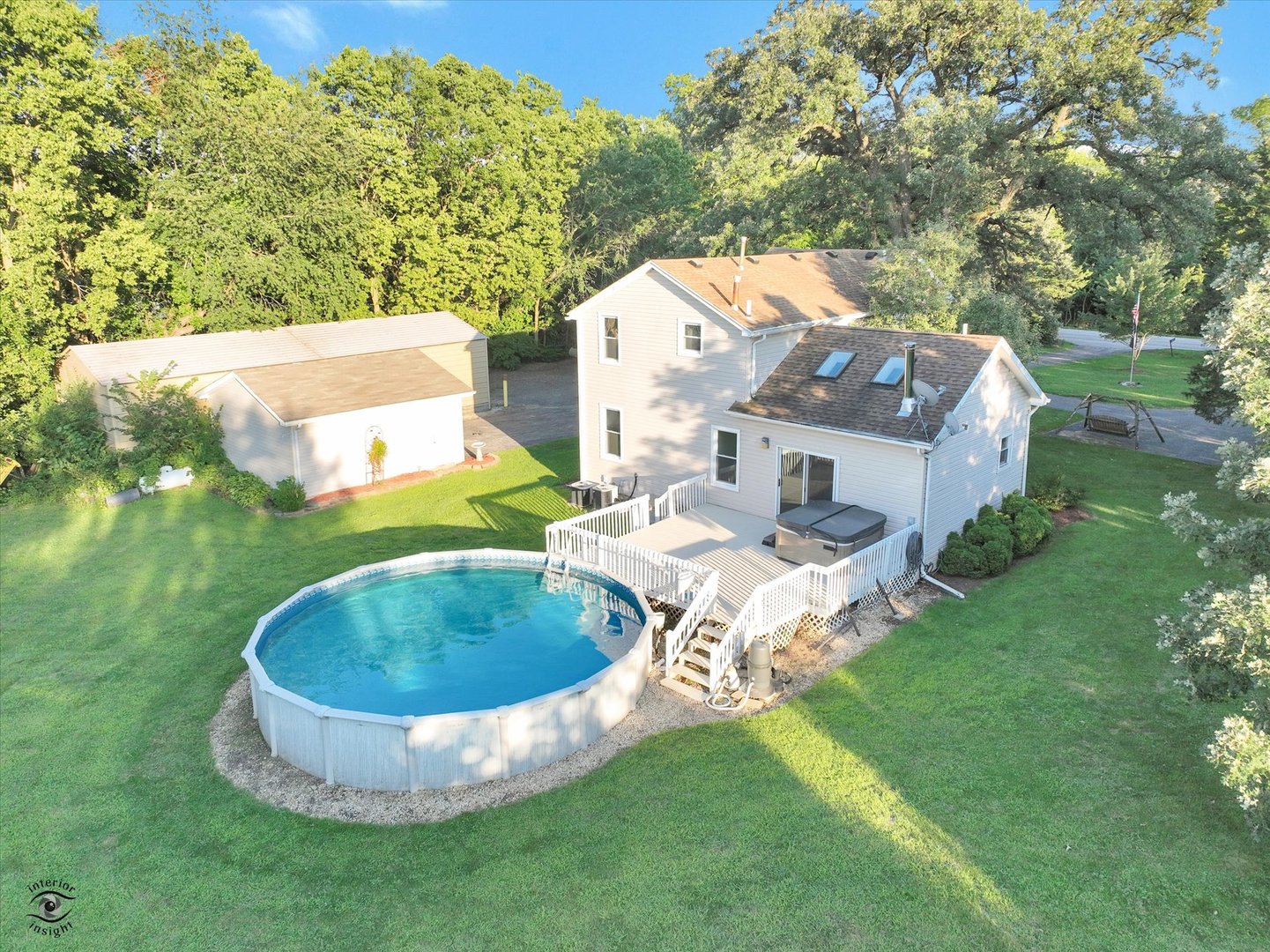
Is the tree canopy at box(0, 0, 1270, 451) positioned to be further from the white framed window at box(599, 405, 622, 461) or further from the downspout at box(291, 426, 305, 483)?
the downspout at box(291, 426, 305, 483)

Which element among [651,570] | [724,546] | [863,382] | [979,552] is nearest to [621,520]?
[724,546]

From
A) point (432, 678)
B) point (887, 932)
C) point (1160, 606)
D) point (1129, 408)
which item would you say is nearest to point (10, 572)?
point (432, 678)

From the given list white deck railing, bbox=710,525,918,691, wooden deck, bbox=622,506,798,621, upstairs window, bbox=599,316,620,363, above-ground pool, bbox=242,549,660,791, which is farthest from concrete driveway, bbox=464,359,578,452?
white deck railing, bbox=710,525,918,691

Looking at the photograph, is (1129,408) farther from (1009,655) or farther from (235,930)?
(235,930)

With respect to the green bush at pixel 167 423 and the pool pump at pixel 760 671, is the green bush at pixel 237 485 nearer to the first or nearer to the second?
the green bush at pixel 167 423

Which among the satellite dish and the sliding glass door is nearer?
the satellite dish

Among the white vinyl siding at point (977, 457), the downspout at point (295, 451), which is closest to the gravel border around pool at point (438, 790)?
the white vinyl siding at point (977, 457)
